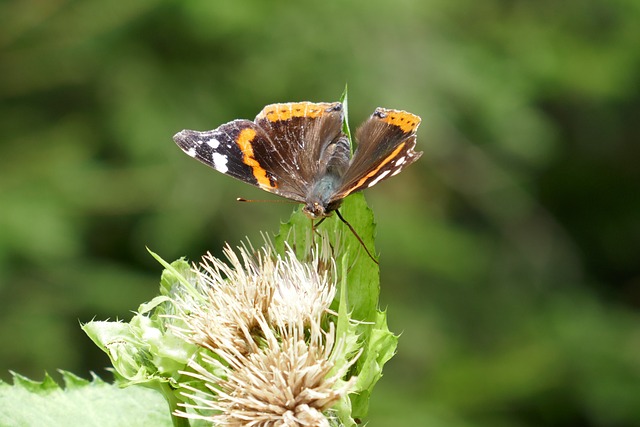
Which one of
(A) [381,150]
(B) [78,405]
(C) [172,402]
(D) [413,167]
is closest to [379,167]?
(A) [381,150]

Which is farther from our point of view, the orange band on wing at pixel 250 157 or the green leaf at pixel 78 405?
the orange band on wing at pixel 250 157

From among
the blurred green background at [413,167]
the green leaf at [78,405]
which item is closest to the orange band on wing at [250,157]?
the green leaf at [78,405]

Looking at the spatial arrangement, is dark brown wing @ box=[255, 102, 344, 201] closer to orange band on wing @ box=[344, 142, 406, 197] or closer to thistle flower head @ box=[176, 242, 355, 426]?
orange band on wing @ box=[344, 142, 406, 197]

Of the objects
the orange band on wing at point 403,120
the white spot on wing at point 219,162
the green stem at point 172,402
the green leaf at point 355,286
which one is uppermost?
the orange band on wing at point 403,120

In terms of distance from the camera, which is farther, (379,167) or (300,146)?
(300,146)

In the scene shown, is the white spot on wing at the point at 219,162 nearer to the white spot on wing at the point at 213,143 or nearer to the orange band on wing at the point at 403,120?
the white spot on wing at the point at 213,143

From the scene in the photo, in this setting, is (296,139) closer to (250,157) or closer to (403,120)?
(250,157)

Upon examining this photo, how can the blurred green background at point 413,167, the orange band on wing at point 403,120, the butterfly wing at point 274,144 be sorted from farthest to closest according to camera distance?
the blurred green background at point 413,167, the butterfly wing at point 274,144, the orange band on wing at point 403,120
